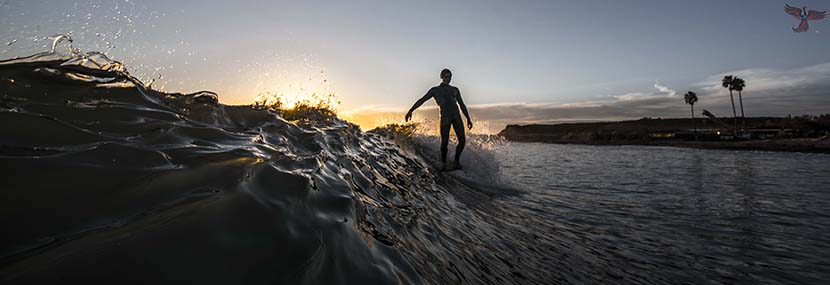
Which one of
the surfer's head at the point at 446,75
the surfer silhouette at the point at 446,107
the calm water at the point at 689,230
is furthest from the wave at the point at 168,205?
the surfer's head at the point at 446,75

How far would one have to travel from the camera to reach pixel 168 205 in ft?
5.25

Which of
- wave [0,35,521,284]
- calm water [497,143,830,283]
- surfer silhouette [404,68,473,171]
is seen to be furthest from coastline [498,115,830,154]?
wave [0,35,521,284]

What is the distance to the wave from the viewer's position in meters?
1.18

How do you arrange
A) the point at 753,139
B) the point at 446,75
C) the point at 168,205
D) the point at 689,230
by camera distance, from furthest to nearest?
the point at 753,139 → the point at 446,75 → the point at 689,230 → the point at 168,205

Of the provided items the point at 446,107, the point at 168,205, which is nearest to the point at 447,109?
the point at 446,107

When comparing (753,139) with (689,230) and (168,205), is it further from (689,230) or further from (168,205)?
(168,205)

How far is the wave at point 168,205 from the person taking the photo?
1.18m

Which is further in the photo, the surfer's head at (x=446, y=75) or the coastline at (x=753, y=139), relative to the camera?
the coastline at (x=753, y=139)

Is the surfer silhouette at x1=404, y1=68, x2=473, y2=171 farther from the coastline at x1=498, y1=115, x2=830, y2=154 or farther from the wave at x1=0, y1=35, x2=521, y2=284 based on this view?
the coastline at x1=498, y1=115, x2=830, y2=154

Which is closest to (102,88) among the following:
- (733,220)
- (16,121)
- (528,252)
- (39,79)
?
(39,79)

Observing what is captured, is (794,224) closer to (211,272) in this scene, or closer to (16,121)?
(211,272)

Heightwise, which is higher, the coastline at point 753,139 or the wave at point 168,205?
the wave at point 168,205

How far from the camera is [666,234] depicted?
5027 millimetres

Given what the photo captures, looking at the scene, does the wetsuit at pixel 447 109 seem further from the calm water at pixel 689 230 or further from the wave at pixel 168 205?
the wave at pixel 168 205
